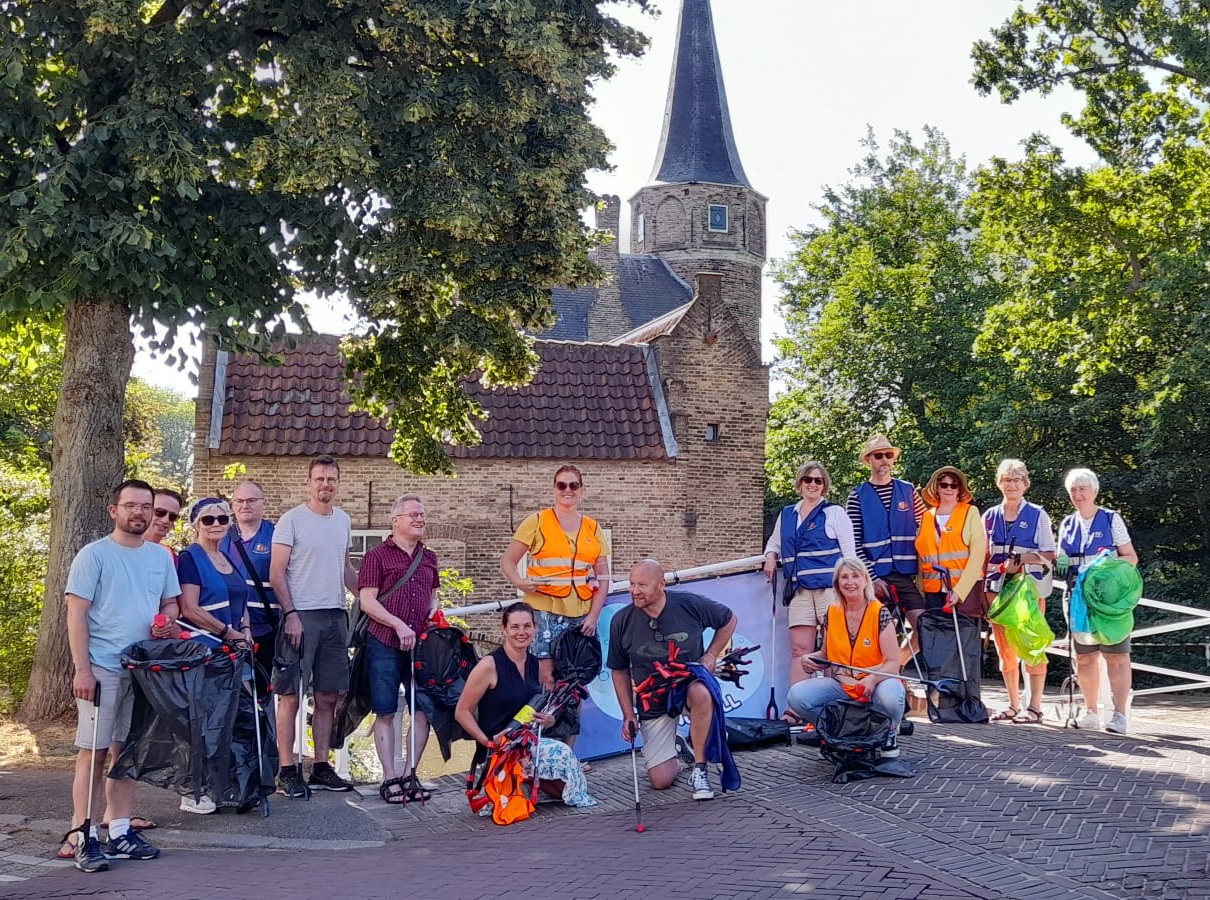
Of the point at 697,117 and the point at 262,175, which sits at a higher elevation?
the point at 697,117

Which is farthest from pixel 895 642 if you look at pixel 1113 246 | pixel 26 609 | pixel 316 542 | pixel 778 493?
pixel 778 493

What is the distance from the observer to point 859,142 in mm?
40312

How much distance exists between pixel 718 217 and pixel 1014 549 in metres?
48.3

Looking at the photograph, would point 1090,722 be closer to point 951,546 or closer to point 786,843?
point 951,546

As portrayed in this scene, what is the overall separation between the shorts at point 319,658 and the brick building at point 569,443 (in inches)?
520

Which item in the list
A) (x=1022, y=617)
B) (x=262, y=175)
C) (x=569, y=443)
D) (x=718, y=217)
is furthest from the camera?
(x=718, y=217)

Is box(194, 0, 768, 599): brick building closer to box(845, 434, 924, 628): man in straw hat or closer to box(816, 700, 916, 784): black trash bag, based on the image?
box(845, 434, 924, 628): man in straw hat

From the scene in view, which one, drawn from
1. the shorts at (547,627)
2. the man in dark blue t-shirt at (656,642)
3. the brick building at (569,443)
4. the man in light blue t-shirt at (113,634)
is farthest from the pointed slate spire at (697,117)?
the man in light blue t-shirt at (113,634)

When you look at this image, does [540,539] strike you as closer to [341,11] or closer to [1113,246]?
[341,11]

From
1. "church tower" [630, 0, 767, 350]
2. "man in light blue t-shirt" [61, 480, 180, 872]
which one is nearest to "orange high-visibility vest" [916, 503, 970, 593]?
"man in light blue t-shirt" [61, 480, 180, 872]

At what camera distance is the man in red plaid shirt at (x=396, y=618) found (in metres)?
7.90

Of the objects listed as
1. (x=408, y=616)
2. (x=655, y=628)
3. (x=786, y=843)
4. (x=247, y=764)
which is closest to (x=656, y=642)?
(x=655, y=628)

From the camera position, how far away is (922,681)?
8531 millimetres

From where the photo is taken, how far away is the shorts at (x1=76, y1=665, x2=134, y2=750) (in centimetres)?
655
